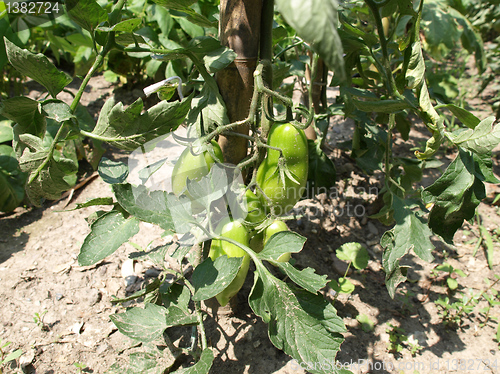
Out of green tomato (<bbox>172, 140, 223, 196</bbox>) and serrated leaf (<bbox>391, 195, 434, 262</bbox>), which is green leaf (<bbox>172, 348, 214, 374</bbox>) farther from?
serrated leaf (<bbox>391, 195, 434, 262</bbox>)

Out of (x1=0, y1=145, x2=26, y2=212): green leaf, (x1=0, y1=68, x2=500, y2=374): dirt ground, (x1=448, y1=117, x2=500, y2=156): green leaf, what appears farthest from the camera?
(x1=0, y1=145, x2=26, y2=212): green leaf

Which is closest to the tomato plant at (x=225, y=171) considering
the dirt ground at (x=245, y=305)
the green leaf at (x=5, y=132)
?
the dirt ground at (x=245, y=305)

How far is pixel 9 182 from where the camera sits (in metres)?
1.54

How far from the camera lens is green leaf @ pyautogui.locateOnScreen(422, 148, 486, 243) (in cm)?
80

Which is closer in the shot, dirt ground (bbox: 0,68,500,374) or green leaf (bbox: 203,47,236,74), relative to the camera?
green leaf (bbox: 203,47,236,74)

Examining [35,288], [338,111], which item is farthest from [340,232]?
[35,288]

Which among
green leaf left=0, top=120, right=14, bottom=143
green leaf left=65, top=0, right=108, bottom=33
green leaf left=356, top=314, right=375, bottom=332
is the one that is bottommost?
green leaf left=356, top=314, right=375, bottom=332

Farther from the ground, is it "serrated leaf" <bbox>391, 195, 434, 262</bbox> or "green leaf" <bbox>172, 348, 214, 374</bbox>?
"serrated leaf" <bbox>391, 195, 434, 262</bbox>

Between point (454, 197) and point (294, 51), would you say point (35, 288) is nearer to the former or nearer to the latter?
point (454, 197)

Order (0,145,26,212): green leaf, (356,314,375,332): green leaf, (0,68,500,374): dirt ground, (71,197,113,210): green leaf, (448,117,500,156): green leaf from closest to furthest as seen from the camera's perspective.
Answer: (448,117,500,156): green leaf
(71,197,113,210): green leaf
(0,68,500,374): dirt ground
(356,314,375,332): green leaf
(0,145,26,212): green leaf

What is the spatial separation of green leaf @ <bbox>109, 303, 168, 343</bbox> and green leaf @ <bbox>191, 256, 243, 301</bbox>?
0.16 meters

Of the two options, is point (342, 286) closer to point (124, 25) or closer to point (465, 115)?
point (465, 115)

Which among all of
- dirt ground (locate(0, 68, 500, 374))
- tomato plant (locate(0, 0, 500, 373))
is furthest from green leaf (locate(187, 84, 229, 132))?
dirt ground (locate(0, 68, 500, 374))

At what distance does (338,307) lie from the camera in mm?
1221
